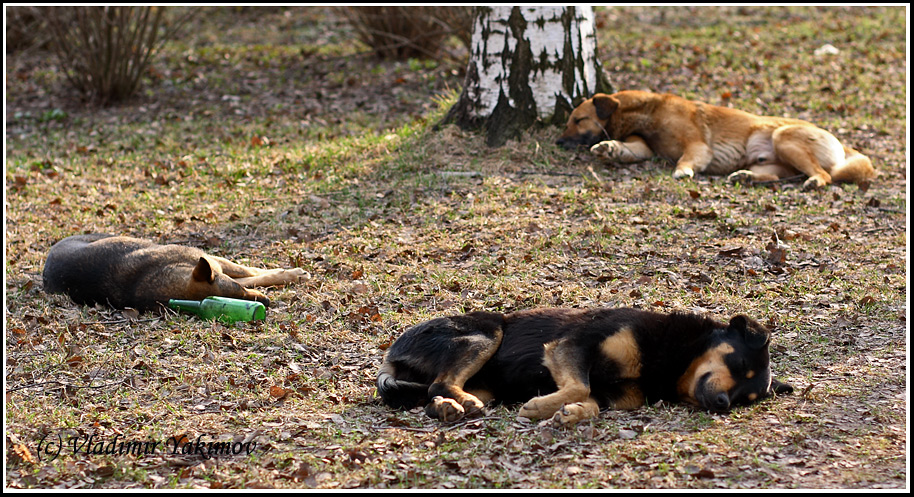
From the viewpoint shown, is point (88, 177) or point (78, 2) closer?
point (88, 177)

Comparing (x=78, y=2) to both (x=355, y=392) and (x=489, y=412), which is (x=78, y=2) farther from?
(x=489, y=412)

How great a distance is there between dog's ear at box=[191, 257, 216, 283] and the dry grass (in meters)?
0.52

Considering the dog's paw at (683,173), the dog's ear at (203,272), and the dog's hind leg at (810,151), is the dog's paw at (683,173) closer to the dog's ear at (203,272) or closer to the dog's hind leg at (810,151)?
the dog's hind leg at (810,151)

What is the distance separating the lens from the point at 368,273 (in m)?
7.78

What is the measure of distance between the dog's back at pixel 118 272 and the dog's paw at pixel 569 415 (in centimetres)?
385

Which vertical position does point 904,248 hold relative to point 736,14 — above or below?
below

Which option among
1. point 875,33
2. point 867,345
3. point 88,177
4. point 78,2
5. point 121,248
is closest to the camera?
point 867,345

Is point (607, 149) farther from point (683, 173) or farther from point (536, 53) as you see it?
point (536, 53)

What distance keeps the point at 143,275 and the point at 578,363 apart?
13.8 ft

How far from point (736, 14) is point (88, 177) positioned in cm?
1462

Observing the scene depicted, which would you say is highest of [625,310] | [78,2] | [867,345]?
[78,2]

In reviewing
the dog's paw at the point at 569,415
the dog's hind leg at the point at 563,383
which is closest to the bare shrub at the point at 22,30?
the dog's hind leg at the point at 563,383

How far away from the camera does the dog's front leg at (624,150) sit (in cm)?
1014

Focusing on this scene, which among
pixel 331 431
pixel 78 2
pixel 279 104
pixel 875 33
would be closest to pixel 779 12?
pixel 875 33
